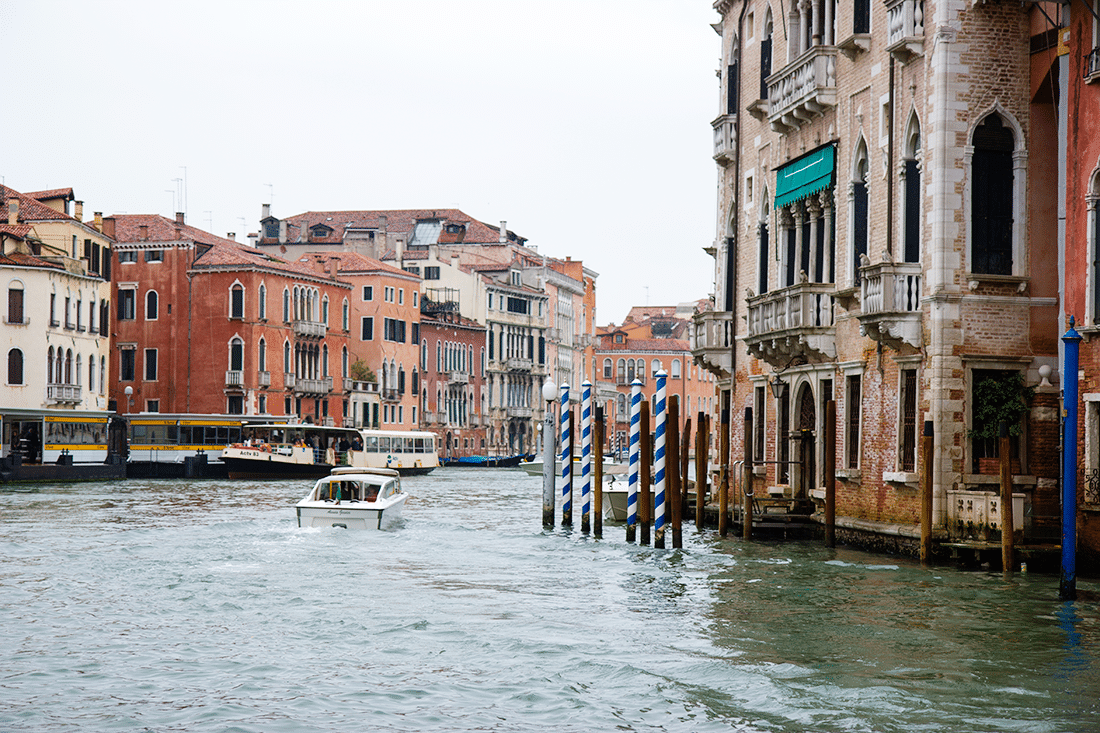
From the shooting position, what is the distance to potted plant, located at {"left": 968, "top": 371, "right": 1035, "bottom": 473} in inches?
667

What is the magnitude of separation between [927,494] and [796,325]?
4.89 m

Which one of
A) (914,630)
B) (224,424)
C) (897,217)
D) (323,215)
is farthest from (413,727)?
(323,215)

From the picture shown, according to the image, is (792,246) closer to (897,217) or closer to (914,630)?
(897,217)

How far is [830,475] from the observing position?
1845 centimetres

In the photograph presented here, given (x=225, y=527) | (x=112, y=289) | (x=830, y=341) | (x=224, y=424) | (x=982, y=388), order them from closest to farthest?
(x=982, y=388), (x=830, y=341), (x=225, y=527), (x=224, y=424), (x=112, y=289)

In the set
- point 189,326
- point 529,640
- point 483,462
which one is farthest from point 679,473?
point 483,462

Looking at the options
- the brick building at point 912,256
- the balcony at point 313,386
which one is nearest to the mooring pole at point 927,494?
the brick building at point 912,256

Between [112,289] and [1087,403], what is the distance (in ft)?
140

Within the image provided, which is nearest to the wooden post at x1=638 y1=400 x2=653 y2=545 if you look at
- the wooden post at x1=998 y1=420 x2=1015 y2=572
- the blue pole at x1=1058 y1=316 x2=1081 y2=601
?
the wooden post at x1=998 y1=420 x2=1015 y2=572

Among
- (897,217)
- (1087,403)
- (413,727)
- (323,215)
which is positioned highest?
(323,215)

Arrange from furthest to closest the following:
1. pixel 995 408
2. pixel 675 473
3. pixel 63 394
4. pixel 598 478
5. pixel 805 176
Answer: pixel 63 394 < pixel 598 478 < pixel 805 176 < pixel 675 473 < pixel 995 408

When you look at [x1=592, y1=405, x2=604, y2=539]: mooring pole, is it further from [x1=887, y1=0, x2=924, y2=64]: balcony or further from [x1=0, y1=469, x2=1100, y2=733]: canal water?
[x1=887, y1=0, x2=924, y2=64]: balcony

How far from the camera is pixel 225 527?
24.4 meters

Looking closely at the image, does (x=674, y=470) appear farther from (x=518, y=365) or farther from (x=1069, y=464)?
(x=518, y=365)
